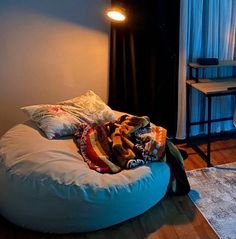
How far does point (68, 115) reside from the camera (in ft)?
8.20

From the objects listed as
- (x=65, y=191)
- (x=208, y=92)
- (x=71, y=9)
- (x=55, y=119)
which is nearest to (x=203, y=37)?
(x=208, y=92)

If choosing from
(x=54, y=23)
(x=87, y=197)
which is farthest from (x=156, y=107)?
(x=87, y=197)

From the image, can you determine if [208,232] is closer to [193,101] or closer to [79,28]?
[193,101]

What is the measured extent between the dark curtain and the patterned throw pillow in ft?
1.23

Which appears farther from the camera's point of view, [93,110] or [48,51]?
[48,51]

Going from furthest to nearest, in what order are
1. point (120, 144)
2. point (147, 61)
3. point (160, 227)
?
1. point (147, 61)
2. point (120, 144)
3. point (160, 227)

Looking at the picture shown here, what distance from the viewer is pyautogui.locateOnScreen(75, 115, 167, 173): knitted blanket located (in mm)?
2154

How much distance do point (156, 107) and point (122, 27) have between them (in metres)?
0.81

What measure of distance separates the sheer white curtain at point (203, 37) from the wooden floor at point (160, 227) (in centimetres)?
105

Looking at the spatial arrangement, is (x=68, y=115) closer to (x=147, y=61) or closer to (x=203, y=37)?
(x=147, y=61)

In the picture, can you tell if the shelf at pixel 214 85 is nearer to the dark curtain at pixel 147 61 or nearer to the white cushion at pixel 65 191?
the dark curtain at pixel 147 61

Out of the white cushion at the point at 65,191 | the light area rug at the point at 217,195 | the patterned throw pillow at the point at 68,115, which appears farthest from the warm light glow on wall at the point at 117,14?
the light area rug at the point at 217,195

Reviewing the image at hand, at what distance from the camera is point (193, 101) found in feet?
10.3

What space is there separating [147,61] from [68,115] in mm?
928
